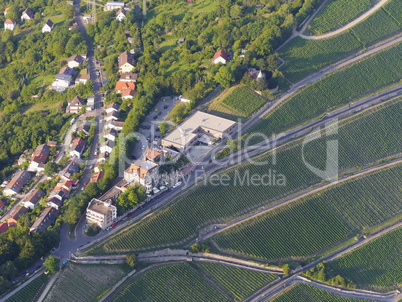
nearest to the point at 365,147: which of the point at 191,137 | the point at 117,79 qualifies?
the point at 191,137

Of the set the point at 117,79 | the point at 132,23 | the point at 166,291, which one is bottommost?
the point at 166,291

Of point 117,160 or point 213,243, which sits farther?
point 117,160

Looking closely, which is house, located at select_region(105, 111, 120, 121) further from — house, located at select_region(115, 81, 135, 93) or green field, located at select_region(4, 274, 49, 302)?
green field, located at select_region(4, 274, 49, 302)

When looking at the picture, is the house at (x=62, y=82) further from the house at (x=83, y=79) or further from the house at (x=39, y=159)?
the house at (x=39, y=159)

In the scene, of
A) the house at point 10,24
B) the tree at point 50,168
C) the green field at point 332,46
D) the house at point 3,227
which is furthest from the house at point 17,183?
the house at point 10,24

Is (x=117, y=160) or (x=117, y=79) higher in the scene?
(x=117, y=79)

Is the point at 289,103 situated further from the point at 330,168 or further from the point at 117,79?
the point at 117,79

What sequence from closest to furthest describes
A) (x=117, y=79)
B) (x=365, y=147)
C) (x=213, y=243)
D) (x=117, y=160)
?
1. (x=213, y=243)
2. (x=117, y=160)
3. (x=365, y=147)
4. (x=117, y=79)

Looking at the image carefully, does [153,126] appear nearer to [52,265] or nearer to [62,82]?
[62,82]
